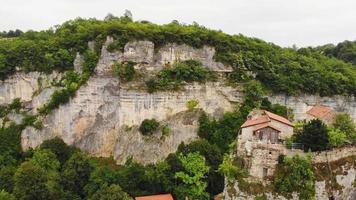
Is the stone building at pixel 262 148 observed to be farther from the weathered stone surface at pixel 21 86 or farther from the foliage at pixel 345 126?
the weathered stone surface at pixel 21 86

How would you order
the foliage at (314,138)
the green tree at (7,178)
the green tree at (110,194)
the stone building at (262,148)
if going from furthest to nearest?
the green tree at (7,178) → the green tree at (110,194) → the foliage at (314,138) → the stone building at (262,148)

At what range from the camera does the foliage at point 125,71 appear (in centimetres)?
5392

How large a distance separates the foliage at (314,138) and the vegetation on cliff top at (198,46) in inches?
793

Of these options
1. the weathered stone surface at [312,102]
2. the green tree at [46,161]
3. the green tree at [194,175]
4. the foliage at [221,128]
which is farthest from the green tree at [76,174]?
the weathered stone surface at [312,102]

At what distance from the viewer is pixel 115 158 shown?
54.3 m

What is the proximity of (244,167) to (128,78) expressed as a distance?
21626 mm

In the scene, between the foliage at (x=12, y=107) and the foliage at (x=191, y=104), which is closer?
the foliage at (x=191, y=104)

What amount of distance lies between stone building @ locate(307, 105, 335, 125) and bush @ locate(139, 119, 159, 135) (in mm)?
15664

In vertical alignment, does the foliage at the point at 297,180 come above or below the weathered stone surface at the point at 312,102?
below

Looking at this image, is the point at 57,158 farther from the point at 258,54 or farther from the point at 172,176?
the point at 258,54

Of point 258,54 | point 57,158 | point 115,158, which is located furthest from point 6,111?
point 258,54

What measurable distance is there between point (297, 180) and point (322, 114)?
60.4 feet

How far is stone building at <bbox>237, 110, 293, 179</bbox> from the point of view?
34906 millimetres

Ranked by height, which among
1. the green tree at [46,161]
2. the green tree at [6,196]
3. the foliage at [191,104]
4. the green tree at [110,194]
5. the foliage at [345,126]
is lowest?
the green tree at [6,196]
